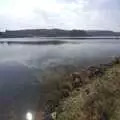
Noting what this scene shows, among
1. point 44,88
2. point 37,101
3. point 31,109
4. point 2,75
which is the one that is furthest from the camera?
point 2,75

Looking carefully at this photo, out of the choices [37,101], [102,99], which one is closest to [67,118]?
[102,99]

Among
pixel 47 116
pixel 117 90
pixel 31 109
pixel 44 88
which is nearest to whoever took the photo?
pixel 117 90

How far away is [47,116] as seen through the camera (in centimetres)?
1670

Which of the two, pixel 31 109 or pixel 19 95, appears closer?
pixel 31 109

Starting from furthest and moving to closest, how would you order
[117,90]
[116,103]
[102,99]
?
[117,90], [102,99], [116,103]

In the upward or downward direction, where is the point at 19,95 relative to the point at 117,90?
downward

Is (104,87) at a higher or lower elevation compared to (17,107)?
higher

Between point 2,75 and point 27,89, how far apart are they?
953 centimetres

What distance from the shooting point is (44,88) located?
2516cm

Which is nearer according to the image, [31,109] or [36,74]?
[31,109]

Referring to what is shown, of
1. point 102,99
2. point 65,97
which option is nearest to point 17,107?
point 65,97

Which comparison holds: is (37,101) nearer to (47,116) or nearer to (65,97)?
(65,97)

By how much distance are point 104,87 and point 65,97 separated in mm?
4254

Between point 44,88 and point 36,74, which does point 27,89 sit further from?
point 36,74
